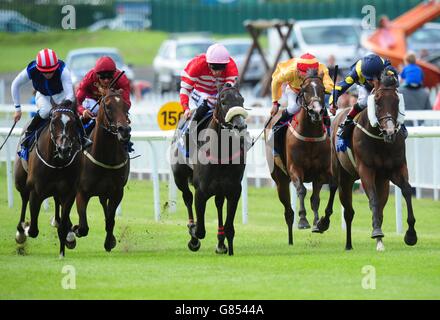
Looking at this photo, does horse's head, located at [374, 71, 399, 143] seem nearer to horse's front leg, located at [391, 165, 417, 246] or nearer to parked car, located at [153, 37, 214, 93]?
horse's front leg, located at [391, 165, 417, 246]

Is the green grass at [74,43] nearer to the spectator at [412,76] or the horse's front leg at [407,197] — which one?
the spectator at [412,76]

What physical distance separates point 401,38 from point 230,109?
16.0 metres

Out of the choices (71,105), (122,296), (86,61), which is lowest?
(86,61)

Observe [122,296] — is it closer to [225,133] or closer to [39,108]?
[225,133]

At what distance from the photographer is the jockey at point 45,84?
12.3 metres

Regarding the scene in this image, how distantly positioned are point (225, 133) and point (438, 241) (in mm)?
2701

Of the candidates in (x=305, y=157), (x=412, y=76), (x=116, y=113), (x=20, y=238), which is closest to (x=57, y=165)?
(x=116, y=113)

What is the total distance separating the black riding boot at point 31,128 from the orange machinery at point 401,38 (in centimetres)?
1324

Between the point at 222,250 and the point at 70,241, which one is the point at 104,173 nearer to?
the point at 70,241

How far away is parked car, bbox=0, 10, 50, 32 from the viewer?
53031mm

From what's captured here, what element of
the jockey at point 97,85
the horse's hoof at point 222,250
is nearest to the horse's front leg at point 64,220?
the jockey at point 97,85

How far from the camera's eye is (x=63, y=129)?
37.9 ft
